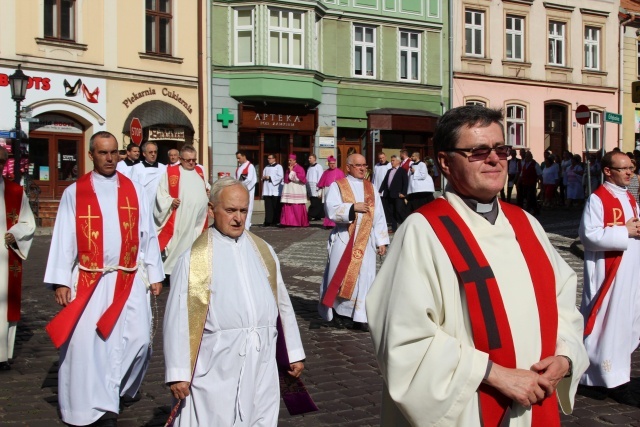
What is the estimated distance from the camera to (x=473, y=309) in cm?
312

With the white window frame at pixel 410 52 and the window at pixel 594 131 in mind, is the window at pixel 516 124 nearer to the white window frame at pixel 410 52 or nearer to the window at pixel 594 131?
the window at pixel 594 131

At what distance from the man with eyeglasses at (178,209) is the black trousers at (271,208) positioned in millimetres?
11459

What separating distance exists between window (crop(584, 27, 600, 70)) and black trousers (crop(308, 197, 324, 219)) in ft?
57.0

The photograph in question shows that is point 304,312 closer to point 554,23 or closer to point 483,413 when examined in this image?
point 483,413

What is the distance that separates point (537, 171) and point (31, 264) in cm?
1606

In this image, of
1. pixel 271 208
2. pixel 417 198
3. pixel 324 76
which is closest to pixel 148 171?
pixel 417 198

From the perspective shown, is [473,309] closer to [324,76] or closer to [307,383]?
[307,383]

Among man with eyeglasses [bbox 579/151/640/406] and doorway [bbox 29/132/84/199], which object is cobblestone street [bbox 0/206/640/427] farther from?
doorway [bbox 29/132/84/199]

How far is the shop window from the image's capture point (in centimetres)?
3008

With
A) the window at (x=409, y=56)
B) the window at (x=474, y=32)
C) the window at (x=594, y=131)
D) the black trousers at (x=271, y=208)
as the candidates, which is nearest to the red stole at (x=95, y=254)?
the black trousers at (x=271, y=208)

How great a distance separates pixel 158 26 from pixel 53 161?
5.81 meters

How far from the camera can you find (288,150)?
30906 millimetres

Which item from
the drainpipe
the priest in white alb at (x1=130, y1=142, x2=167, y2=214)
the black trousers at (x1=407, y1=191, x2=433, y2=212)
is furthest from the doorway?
the drainpipe

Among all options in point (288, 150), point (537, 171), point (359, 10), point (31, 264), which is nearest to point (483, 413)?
point (31, 264)
